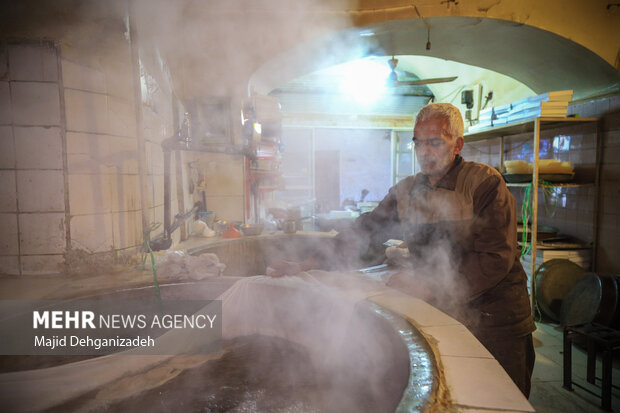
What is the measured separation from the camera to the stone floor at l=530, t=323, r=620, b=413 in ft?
8.53

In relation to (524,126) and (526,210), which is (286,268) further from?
(524,126)

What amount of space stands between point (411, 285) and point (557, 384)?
2.33 m

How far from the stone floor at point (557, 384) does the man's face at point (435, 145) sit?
7.37 feet

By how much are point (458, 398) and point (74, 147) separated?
230 centimetres

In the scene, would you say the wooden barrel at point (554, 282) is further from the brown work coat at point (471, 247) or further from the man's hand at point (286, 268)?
the man's hand at point (286, 268)

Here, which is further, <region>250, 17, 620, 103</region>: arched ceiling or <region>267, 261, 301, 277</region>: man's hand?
<region>250, 17, 620, 103</region>: arched ceiling

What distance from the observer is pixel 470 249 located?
1728 millimetres

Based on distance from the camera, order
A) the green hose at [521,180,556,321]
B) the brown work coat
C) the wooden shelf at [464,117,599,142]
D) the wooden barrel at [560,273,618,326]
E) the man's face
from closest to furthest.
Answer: the brown work coat
the man's face
the wooden barrel at [560,273,618,326]
the wooden shelf at [464,117,599,142]
the green hose at [521,180,556,321]

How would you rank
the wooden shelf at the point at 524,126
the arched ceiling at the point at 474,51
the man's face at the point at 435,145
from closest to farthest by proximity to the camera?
the man's face at the point at 435,145 → the arched ceiling at the point at 474,51 → the wooden shelf at the point at 524,126

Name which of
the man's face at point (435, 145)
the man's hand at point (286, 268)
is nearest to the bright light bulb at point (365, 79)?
the man's face at point (435, 145)

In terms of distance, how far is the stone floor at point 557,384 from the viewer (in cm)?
260

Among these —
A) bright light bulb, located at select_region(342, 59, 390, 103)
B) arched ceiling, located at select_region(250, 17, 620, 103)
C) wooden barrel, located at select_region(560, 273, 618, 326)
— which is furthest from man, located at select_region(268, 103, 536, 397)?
bright light bulb, located at select_region(342, 59, 390, 103)

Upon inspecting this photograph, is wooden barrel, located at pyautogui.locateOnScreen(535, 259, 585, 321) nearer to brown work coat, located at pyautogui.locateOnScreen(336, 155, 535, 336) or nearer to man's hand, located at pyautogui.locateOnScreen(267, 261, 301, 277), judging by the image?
brown work coat, located at pyautogui.locateOnScreen(336, 155, 535, 336)

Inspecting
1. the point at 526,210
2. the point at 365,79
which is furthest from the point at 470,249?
the point at 365,79
